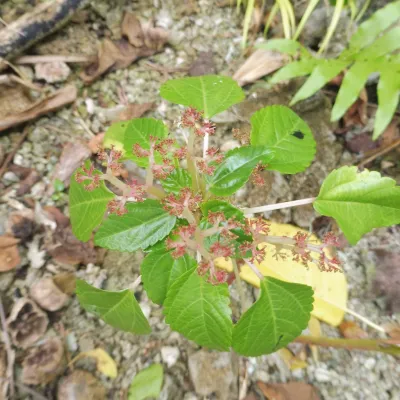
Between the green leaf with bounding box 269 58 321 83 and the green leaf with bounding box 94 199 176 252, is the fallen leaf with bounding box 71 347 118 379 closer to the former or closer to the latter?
the green leaf with bounding box 94 199 176 252

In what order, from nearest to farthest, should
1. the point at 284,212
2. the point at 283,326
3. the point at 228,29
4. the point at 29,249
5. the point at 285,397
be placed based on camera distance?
1. the point at 283,326
2. the point at 285,397
3. the point at 29,249
4. the point at 284,212
5. the point at 228,29

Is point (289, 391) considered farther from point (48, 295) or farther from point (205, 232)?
point (48, 295)

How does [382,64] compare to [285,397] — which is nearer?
[285,397]

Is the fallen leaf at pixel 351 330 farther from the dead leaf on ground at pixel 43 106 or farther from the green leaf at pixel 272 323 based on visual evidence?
the dead leaf on ground at pixel 43 106

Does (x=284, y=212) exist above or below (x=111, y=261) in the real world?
above

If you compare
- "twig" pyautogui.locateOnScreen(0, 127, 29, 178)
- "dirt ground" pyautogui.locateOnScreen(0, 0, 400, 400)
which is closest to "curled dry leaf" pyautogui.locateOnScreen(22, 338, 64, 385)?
"dirt ground" pyautogui.locateOnScreen(0, 0, 400, 400)

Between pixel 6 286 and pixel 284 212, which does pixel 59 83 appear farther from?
pixel 284 212

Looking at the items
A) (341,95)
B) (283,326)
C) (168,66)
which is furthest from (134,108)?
(283,326)

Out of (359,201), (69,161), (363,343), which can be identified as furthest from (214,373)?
(69,161)
